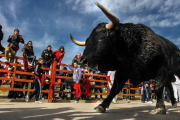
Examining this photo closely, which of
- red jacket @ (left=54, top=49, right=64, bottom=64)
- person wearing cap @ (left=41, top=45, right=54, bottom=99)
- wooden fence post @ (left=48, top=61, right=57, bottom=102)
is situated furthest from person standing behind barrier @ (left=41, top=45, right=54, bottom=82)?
wooden fence post @ (left=48, top=61, right=57, bottom=102)

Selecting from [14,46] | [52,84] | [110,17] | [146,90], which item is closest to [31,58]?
[14,46]

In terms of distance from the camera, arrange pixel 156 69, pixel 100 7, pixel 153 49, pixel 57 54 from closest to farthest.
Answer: pixel 100 7 < pixel 153 49 < pixel 156 69 < pixel 57 54

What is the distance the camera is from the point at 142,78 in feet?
11.8

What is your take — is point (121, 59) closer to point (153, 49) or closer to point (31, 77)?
point (153, 49)

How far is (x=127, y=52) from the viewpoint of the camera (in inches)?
131

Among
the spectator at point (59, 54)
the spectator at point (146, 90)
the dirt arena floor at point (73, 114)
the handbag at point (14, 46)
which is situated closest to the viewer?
the dirt arena floor at point (73, 114)

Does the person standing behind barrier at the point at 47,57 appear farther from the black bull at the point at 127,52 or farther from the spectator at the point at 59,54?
the black bull at the point at 127,52

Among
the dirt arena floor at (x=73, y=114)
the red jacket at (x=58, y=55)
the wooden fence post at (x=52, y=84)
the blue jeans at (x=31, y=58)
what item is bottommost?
the dirt arena floor at (x=73, y=114)

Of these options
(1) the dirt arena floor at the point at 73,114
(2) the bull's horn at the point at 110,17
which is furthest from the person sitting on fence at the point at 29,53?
(2) the bull's horn at the point at 110,17

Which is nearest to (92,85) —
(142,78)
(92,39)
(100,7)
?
(142,78)

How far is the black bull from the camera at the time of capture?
3.02 meters

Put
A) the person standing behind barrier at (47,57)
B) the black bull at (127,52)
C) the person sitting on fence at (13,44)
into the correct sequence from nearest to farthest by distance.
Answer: the black bull at (127,52) → the person sitting on fence at (13,44) → the person standing behind barrier at (47,57)

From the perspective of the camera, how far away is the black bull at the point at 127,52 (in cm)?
302

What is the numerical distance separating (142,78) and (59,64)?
551 centimetres
